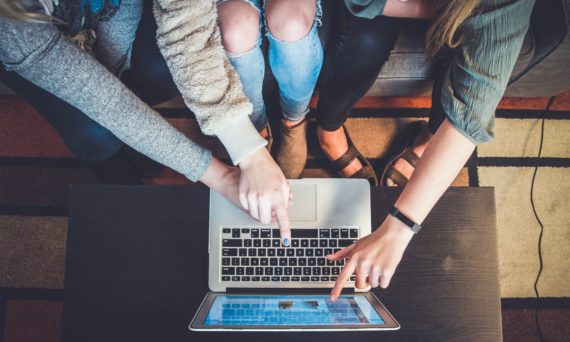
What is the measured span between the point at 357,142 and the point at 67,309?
98 cm

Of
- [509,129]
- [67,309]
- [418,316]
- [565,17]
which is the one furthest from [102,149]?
[509,129]

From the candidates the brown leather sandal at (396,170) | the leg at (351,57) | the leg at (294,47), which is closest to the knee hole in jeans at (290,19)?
the leg at (294,47)

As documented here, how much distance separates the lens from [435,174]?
744mm

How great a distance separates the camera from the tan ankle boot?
47.5 inches

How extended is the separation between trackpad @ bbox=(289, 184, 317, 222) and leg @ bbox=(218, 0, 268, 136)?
0.31 m

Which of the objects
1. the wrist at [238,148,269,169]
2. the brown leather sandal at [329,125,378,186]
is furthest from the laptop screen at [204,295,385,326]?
the brown leather sandal at [329,125,378,186]

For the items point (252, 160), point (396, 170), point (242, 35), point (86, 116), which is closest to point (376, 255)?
point (252, 160)

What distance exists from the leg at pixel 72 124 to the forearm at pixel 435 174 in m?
0.72

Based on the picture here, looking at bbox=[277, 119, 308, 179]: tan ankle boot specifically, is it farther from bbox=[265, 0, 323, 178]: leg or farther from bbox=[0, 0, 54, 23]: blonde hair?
bbox=[0, 0, 54, 23]: blonde hair

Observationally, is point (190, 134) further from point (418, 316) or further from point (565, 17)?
point (565, 17)

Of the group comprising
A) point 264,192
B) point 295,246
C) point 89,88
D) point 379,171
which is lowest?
point 379,171

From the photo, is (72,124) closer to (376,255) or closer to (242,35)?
(242,35)

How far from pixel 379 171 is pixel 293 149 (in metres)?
0.33

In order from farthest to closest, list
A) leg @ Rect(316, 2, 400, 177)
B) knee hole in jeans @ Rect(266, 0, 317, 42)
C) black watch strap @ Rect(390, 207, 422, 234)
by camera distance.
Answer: leg @ Rect(316, 2, 400, 177), knee hole in jeans @ Rect(266, 0, 317, 42), black watch strap @ Rect(390, 207, 422, 234)
